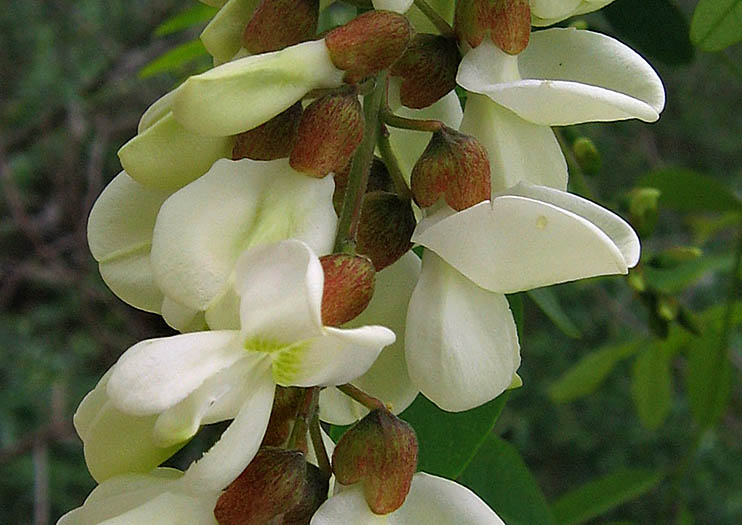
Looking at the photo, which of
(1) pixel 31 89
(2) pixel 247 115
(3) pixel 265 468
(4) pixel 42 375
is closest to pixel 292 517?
(3) pixel 265 468

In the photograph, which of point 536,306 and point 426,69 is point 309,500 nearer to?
point 426,69

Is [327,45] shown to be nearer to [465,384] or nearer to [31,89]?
[465,384]

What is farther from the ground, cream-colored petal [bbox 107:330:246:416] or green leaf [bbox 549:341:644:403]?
cream-colored petal [bbox 107:330:246:416]

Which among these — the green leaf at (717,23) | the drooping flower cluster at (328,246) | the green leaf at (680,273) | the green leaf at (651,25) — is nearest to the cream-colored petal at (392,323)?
the drooping flower cluster at (328,246)

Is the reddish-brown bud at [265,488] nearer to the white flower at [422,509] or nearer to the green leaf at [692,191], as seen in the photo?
the white flower at [422,509]

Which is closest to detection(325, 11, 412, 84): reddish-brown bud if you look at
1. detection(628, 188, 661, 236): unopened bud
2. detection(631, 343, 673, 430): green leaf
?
detection(628, 188, 661, 236): unopened bud

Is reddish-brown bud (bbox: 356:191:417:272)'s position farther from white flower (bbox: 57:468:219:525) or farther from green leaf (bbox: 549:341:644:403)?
green leaf (bbox: 549:341:644:403)
